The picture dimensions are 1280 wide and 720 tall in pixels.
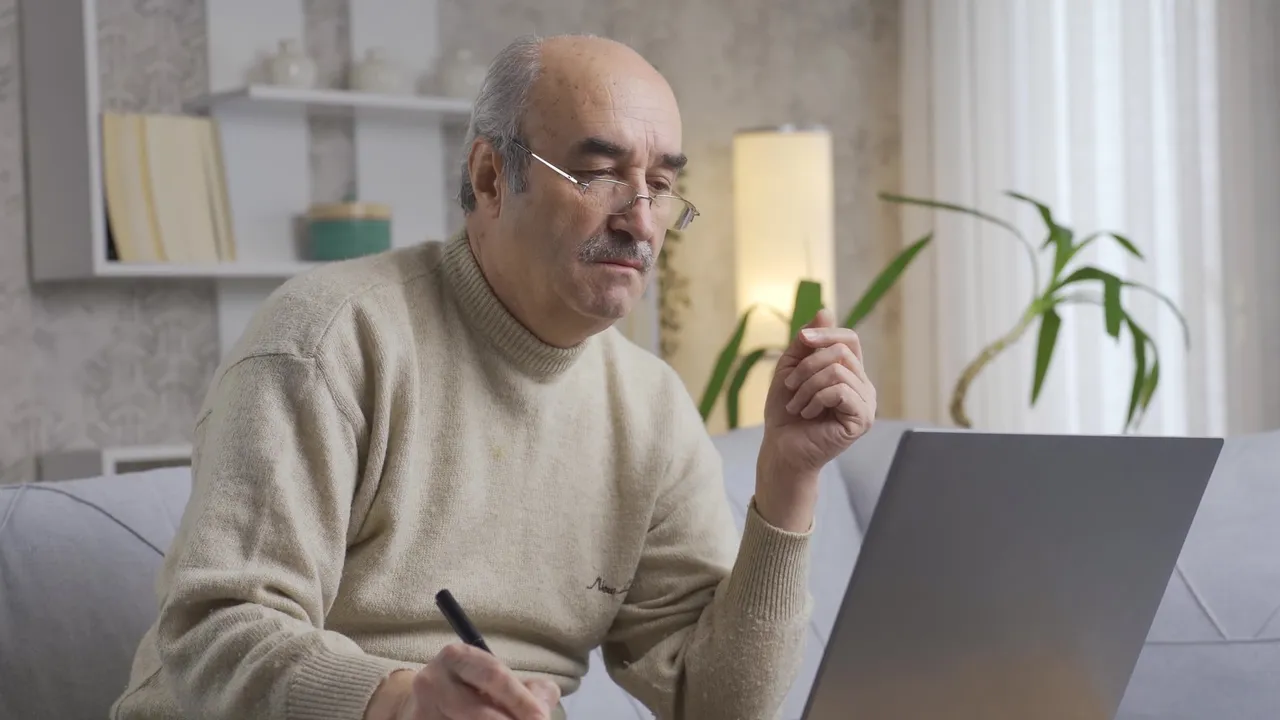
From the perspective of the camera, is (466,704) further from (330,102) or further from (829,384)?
(330,102)

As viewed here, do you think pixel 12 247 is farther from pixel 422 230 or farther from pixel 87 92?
pixel 422 230

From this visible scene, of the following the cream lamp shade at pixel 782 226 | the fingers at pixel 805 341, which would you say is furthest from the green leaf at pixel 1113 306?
the fingers at pixel 805 341

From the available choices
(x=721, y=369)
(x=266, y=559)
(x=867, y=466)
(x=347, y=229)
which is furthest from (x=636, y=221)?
(x=347, y=229)

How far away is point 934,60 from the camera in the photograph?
12.9 ft

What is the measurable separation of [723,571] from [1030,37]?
2.58m

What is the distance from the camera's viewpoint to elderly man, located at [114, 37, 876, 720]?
1.05m

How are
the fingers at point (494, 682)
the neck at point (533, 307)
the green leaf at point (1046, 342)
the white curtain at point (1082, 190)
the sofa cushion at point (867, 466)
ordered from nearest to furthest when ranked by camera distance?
1. the fingers at point (494, 682)
2. the neck at point (533, 307)
3. the sofa cushion at point (867, 466)
4. the green leaf at point (1046, 342)
5. the white curtain at point (1082, 190)

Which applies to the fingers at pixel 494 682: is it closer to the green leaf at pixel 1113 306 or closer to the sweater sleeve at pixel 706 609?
the sweater sleeve at pixel 706 609

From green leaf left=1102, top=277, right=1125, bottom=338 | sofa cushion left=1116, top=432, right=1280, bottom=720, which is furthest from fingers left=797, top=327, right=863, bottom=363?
green leaf left=1102, top=277, right=1125, bottom=338

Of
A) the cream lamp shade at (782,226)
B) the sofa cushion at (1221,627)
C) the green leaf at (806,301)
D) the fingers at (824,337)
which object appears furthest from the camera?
the cream lamp shade at (782,226)

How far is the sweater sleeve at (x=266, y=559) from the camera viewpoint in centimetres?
97

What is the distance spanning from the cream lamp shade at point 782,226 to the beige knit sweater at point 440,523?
2107mm

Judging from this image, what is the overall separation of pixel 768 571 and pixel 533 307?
318 mm

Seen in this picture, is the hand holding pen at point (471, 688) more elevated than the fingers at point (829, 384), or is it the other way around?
the fingers at point (829, 384)
